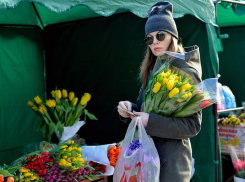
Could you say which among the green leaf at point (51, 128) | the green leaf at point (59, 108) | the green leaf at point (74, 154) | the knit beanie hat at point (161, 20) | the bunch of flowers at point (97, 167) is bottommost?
the bunch of flowers at point (97, 167)

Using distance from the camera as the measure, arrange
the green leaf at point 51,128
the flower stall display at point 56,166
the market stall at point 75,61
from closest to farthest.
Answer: the flower stall display at point 56,166
the green leaf at point 51,128
the market stall at point 75,61

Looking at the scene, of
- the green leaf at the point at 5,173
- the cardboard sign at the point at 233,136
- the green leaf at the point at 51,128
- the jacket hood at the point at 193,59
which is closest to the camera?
the jacket hood at the point at 193,59

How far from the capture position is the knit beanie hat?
72.2 inches

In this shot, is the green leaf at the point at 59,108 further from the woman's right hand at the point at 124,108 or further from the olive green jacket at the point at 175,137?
the olive green jacket at the point at 175,137

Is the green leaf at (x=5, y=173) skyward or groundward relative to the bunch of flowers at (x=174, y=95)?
groundward

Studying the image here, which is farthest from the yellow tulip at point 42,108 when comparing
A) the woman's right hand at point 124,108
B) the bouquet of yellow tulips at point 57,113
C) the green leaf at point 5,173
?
the woman's right hand at point 124,108

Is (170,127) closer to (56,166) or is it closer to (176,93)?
(176,93)

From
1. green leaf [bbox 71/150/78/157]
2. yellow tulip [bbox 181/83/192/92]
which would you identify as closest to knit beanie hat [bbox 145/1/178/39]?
yellow tulip [bbox 181/83/192/92]

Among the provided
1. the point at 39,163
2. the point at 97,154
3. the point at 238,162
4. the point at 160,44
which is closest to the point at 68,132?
the point at 97,154

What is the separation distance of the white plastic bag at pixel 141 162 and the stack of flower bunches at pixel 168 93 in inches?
5.0

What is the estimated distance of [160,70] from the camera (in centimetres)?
174

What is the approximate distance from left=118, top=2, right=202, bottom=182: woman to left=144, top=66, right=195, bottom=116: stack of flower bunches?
49 mm

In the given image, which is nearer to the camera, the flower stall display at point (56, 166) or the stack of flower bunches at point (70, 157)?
the flower stall display at point (56, 166)

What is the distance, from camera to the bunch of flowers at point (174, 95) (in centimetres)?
166
